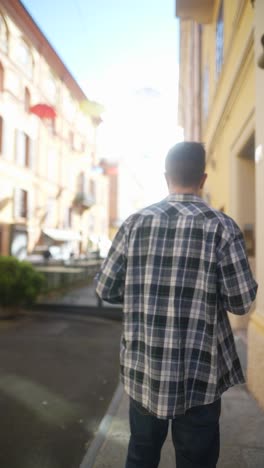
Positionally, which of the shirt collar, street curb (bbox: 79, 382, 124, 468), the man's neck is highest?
the man's neck

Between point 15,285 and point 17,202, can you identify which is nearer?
point 15,285

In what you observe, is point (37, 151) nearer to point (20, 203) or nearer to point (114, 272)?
point (20, 203)

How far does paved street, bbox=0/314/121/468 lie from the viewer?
250 centimetres

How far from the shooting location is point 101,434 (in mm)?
2559

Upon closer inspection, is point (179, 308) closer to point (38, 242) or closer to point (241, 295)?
point (241, 295)

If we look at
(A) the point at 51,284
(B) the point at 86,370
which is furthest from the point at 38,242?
(B) the point at 86,370

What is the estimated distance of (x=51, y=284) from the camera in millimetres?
9039

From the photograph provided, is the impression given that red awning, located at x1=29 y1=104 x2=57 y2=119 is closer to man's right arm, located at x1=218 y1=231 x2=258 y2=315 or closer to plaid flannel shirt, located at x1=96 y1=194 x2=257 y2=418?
plaid flannel shirt, located at x1=96 y1=194 x2=257 y2=418

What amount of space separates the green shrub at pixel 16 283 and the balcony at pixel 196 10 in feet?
21.7

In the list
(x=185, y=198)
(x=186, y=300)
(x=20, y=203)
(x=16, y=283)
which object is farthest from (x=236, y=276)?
(x=20, y=203)

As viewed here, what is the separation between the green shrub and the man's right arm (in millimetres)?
6634

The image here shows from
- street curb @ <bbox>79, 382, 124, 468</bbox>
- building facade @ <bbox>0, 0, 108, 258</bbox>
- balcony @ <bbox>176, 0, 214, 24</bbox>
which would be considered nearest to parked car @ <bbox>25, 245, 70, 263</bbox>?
building facade @ <bbox>0, 0, 108, 258</bbox>

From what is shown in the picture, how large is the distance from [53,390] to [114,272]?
8.99ft

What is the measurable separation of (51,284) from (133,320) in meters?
7.99
